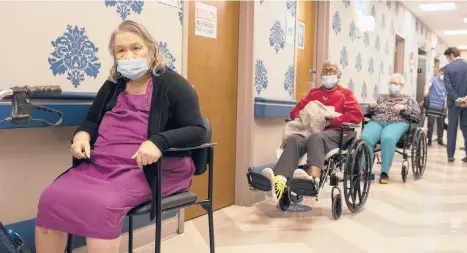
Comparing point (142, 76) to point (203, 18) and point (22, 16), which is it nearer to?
point (22, 16)

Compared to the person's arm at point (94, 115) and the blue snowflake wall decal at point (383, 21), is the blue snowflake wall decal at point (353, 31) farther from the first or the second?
the person's arm at point (94, 115)

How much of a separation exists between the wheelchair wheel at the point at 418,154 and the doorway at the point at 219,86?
2.14m

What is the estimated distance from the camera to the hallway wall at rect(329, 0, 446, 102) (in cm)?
505

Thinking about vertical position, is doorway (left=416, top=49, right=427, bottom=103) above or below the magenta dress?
above

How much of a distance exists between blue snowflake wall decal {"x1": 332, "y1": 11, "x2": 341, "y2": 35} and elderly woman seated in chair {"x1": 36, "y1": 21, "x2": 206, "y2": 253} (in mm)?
3411

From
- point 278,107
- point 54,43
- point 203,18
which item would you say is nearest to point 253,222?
point 278,107

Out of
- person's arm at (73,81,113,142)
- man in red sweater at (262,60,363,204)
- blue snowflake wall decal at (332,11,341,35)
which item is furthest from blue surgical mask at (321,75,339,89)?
person's arm at (73,81,113,142)

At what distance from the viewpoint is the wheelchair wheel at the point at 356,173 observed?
3025 mm

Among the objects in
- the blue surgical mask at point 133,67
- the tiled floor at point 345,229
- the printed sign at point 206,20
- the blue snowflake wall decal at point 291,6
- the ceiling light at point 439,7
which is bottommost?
the tiled floor at point 345,229

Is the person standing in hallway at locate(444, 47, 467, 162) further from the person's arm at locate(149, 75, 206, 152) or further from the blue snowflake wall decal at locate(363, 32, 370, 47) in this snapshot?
the person's arm at locate(149, 75, 206, 152)

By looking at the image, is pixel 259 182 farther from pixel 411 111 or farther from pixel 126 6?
pixel 411 111

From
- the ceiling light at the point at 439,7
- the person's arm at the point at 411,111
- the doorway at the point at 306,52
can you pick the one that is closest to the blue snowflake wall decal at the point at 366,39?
the doorway at the point at 306,52

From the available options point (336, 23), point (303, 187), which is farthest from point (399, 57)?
point (303, 187)

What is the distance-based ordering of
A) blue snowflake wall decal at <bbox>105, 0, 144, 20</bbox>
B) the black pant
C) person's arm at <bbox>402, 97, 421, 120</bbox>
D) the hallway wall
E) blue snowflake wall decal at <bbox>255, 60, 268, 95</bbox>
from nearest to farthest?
blue snowflake wall decal at <bbox>105, 0, 144, 20</bbox>, blue snowflake wall decal at <bbox>255, 60, 268, 95</bbox>, person's arm at <bbox>402, 97, 421, 120</bbox>, the hallway wall, the black pant
